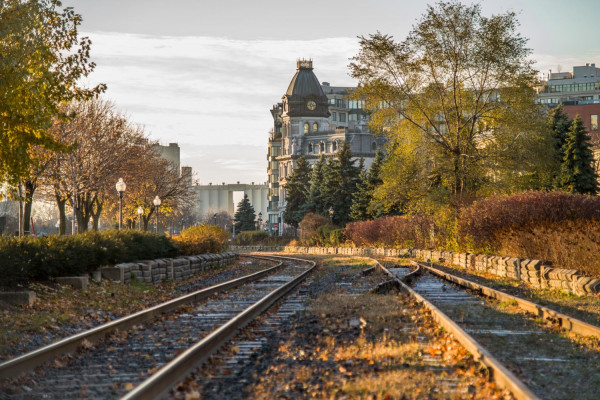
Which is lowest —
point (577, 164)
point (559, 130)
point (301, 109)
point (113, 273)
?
point (113, 273)

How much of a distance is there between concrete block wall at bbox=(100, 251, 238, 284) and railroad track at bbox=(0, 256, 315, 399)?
21.5ft

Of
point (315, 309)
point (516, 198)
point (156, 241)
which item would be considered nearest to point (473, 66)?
point (516, 198)

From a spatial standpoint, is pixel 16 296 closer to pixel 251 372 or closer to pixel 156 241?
pixel 251 372

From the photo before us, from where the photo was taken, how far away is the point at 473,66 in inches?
1636

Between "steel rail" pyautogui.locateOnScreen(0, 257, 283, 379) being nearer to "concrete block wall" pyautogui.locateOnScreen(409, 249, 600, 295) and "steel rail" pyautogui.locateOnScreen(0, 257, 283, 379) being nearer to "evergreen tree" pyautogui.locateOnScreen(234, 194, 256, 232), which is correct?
"concrete block wall" pyautogui.locateOnScreen(409, 249, 600, 295)

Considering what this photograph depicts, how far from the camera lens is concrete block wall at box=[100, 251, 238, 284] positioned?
846 inches

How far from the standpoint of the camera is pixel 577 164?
Answer: 179 ft

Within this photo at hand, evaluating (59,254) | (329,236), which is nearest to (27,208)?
(59,254)

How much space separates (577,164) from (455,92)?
1712 centimetres

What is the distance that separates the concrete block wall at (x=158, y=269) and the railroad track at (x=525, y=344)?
8.50m

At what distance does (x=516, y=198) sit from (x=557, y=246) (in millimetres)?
7483

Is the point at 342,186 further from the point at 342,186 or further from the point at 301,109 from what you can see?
the point at 301,109

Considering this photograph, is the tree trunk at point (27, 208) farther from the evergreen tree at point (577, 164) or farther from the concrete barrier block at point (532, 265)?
the evergreen tree at point (577, 164)

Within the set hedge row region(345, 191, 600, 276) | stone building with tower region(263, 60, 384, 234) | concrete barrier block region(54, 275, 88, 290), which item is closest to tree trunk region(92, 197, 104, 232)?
hedge row region(345, 191, 600, 276)
